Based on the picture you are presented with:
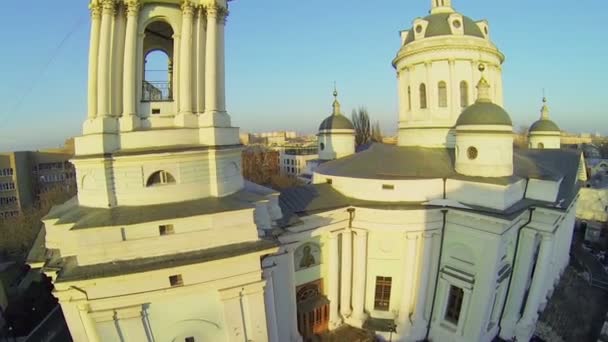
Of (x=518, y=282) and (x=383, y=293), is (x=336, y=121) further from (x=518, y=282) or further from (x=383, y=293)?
(x=518, y=282)

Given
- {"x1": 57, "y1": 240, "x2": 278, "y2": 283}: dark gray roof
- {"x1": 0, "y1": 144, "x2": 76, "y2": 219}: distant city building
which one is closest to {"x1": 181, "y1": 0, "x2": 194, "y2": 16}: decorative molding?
{"x1": 57, "y1": 240, "x2": 278, "y2": 283}: dark gray roof

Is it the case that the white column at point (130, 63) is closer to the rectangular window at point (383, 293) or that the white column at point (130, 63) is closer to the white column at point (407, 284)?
the white column at point (407, 284)

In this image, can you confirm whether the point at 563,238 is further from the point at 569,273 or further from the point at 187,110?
the point at 187,110

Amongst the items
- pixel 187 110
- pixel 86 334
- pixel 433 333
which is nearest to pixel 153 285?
pixel 86 334

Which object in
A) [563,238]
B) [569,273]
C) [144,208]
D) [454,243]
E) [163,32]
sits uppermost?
[163,32]

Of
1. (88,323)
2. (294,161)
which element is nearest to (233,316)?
(88,323)

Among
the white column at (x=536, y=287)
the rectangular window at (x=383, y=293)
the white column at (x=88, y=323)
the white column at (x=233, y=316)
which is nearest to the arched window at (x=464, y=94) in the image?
the white column at (x=536, y=287)

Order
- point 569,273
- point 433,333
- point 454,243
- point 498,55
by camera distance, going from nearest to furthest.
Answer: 1. point 454,243
2. point 433,333
3. point 498,55
4. point 569,273
